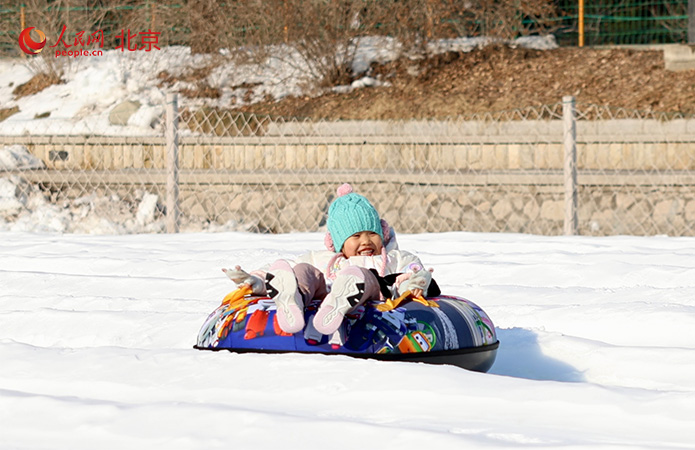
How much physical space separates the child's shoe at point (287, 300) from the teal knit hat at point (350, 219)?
28.3 inches

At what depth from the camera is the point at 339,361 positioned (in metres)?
3.79

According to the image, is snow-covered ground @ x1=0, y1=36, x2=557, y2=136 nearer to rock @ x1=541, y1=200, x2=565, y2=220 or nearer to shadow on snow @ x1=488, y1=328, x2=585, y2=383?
rock @ x1=541, y1=200, x2=565, y2=220

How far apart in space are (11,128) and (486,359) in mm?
12586

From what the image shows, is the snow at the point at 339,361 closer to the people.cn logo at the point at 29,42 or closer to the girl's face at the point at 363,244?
the girl's face at the point at 363,244

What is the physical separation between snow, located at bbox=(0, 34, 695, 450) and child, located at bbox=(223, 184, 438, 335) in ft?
0.69

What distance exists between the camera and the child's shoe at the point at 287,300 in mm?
3822

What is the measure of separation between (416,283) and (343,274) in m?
0.47

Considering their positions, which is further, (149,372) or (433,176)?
(433,176)

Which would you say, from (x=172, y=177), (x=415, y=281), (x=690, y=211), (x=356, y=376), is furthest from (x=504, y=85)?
(x=356, y=376)

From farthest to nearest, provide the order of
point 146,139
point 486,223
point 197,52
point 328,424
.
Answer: point 197,52
point 146,139
point 486,223
point 328,424

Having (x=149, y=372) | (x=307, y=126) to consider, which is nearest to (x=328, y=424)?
(x=149, y=372)

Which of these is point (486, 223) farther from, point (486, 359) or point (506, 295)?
point (486, 359)

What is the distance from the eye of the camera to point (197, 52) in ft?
55.7

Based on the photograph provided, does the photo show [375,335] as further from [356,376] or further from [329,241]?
[329,241]
